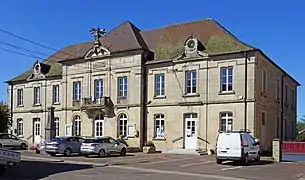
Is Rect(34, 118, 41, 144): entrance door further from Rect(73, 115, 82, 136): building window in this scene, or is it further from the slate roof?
Rect(73, 115, 82, 136): building window

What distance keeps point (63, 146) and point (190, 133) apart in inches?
402

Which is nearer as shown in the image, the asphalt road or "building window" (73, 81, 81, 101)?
the asphalt road

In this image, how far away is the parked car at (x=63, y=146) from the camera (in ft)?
103

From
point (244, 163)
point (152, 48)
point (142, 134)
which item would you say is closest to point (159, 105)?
point (142, 134)

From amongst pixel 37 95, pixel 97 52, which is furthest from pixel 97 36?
pixel 37 95

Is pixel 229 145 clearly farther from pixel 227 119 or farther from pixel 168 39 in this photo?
pixel 168 39

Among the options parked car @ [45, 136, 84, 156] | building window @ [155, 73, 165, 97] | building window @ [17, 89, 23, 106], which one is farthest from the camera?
building window @ [17, 89, 23, 106]

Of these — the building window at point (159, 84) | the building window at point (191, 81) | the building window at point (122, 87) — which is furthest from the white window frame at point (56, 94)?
the building window at point (191, 81)

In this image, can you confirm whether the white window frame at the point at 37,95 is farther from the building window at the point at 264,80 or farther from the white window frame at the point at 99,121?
the building window at the point at 264,80

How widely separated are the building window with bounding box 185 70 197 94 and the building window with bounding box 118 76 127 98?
6159 mm

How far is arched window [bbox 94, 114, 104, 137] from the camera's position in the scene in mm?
40575

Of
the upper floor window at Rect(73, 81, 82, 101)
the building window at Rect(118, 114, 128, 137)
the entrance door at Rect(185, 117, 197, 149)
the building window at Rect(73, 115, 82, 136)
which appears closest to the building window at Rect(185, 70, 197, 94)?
the entrance door at Rect(185, 117, 197, 149)

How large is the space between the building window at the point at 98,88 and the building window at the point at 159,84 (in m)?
5.94

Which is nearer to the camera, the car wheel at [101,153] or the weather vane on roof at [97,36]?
the car wheel at [101,153]
